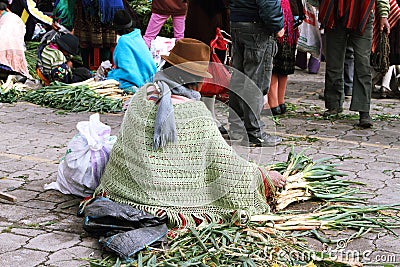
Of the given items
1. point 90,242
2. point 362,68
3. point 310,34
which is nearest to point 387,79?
point 310,34

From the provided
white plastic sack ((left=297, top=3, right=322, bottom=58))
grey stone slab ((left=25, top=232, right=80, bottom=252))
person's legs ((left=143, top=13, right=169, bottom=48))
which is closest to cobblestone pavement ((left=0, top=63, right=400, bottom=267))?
grey stone slab ((left=25, top=232, right=80, bottom=252))

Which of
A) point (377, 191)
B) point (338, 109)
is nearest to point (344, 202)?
point (377, 191)

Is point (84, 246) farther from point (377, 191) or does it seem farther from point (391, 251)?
point (377, 191)

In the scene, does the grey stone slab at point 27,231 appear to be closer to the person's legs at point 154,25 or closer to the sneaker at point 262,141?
the sneaker at point 262,141

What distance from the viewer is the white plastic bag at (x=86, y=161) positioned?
16.6ft

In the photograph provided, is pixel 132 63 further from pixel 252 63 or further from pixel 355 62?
pixel 355 62

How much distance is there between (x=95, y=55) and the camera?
10867 mm

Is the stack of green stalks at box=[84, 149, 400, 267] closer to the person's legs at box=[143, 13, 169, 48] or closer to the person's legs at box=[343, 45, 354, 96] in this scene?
the person's legs at box=[343, 45, 354, 96]

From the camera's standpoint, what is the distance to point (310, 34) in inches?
358

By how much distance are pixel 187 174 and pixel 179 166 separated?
74 millimetres

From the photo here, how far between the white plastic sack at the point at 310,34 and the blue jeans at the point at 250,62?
2.27 metres

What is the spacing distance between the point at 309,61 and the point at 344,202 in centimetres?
737

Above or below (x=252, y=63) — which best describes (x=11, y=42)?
below

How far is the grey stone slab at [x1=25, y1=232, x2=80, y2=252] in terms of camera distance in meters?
4.28
